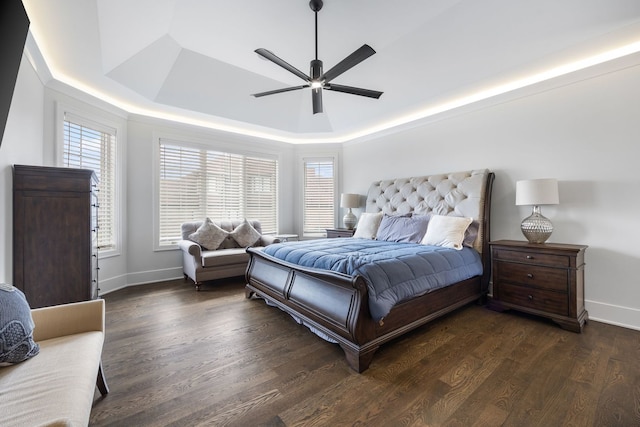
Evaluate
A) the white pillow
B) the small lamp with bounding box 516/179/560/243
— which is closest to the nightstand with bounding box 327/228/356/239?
the white pillow

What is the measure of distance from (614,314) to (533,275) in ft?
2.73

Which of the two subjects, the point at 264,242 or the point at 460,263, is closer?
the point at 460,263

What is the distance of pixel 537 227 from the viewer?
2.90 meters

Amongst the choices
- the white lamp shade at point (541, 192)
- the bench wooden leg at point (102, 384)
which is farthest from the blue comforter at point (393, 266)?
the bench wooden leg at point (102, 384)

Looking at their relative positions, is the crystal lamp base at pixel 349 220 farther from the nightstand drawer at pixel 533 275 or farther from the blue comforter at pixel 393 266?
the nightstand drawer at pixel 533 275

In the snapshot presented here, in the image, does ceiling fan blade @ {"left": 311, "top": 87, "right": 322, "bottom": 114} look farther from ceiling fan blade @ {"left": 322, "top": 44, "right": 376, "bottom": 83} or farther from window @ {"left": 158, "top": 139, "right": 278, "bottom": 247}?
window @ {"left": 158, "top": 139, "right": 278, "bottom": 247}

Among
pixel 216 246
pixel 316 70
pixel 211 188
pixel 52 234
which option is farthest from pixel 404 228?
pixel 52 234

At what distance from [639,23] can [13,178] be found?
18.5 feet

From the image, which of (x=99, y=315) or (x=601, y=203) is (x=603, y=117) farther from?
(x=99, y=315)

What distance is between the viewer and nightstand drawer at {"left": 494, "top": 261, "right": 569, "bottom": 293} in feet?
8.53

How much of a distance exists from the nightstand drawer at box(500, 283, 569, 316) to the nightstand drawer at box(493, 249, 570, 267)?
0.97ft

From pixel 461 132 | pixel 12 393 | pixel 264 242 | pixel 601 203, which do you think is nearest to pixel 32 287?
pixel 12 393

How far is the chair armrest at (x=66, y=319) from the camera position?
1.45 meters

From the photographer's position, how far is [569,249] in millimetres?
2523
